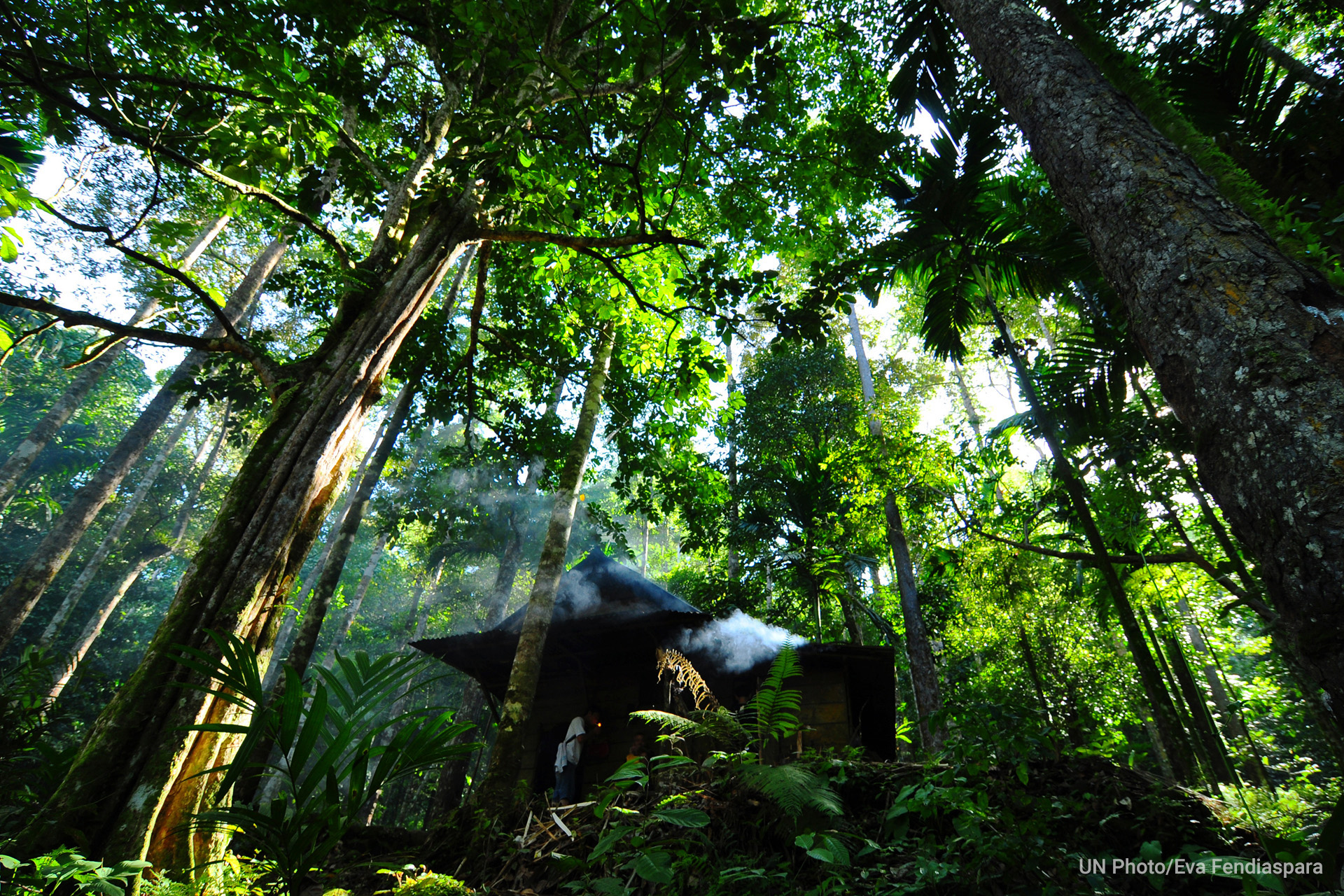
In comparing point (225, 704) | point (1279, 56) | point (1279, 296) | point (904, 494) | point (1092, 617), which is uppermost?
point (1279, 56)

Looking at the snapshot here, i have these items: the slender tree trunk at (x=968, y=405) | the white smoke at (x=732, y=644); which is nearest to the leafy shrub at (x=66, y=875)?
the white smoke at (x=732, y=644)

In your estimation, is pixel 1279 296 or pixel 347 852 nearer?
pixel 1279 296

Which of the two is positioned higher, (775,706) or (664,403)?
(664,403)

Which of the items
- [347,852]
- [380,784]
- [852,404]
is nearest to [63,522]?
[347,852]

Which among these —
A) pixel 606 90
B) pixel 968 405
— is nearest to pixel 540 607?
pixel 606 90

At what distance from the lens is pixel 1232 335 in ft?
5.75

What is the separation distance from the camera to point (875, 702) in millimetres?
9203

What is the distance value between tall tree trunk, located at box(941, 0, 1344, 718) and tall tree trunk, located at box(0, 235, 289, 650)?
9.52 metres

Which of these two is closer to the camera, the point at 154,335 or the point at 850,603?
the point at 154,335

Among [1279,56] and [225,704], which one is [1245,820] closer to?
[225,704]

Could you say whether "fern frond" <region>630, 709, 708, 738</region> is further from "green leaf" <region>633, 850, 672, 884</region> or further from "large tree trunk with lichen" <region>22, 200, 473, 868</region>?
"large tree trunk with lichen" <region>22, 200, 473, 868</region>

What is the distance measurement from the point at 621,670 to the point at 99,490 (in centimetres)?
1111

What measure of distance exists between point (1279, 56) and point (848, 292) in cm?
464

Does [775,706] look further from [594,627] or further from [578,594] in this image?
[578,594]
